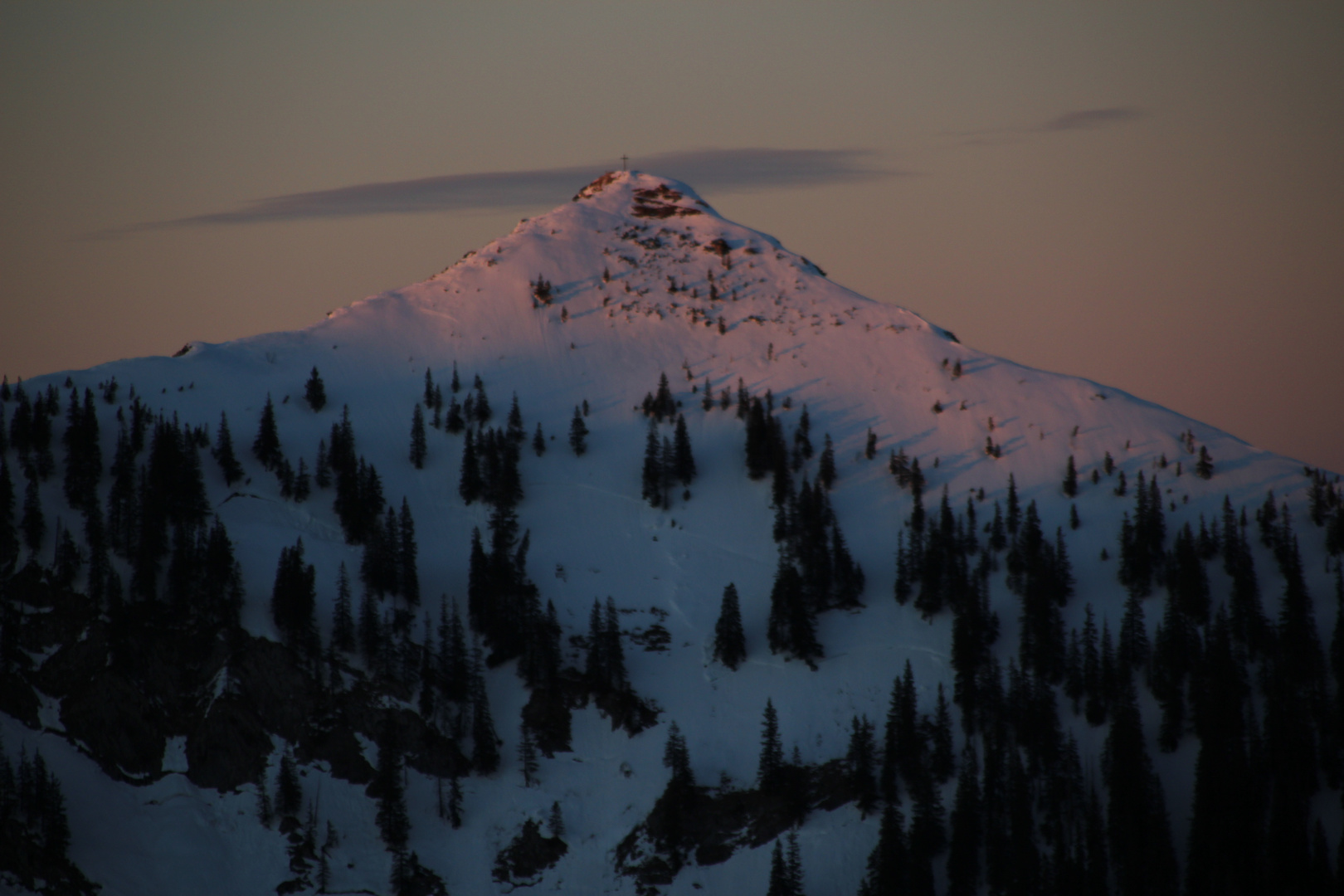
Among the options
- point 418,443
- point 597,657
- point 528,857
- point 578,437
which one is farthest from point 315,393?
point 528,857

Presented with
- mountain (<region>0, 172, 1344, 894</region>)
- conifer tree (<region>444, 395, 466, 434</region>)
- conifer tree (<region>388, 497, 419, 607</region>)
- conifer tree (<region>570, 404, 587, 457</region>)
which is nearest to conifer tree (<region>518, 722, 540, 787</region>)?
mountain (<region>0, 172, 1344, 894</region>)

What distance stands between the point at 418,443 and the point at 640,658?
149 feet

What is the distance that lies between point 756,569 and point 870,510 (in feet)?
58.0

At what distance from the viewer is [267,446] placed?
171 m

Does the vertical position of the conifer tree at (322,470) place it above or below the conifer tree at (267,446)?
below

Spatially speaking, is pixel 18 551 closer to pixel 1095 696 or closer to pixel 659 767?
pixel 659 767

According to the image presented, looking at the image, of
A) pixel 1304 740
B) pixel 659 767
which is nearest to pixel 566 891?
pixel 659 767

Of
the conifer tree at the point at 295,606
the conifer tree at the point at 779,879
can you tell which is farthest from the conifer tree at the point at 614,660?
the conifer tree at the point at 295,606

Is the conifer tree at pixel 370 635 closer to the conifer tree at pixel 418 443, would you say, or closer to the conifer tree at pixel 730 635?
the conifer tree at pixel 418 443

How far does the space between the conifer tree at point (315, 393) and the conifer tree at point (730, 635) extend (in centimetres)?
6578

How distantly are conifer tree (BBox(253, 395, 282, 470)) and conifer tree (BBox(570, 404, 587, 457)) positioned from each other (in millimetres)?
38410

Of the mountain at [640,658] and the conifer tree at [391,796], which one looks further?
the conifer tree at [391,796]

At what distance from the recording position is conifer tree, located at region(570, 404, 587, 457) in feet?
609

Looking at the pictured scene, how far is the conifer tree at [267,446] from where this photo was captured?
170 meters
